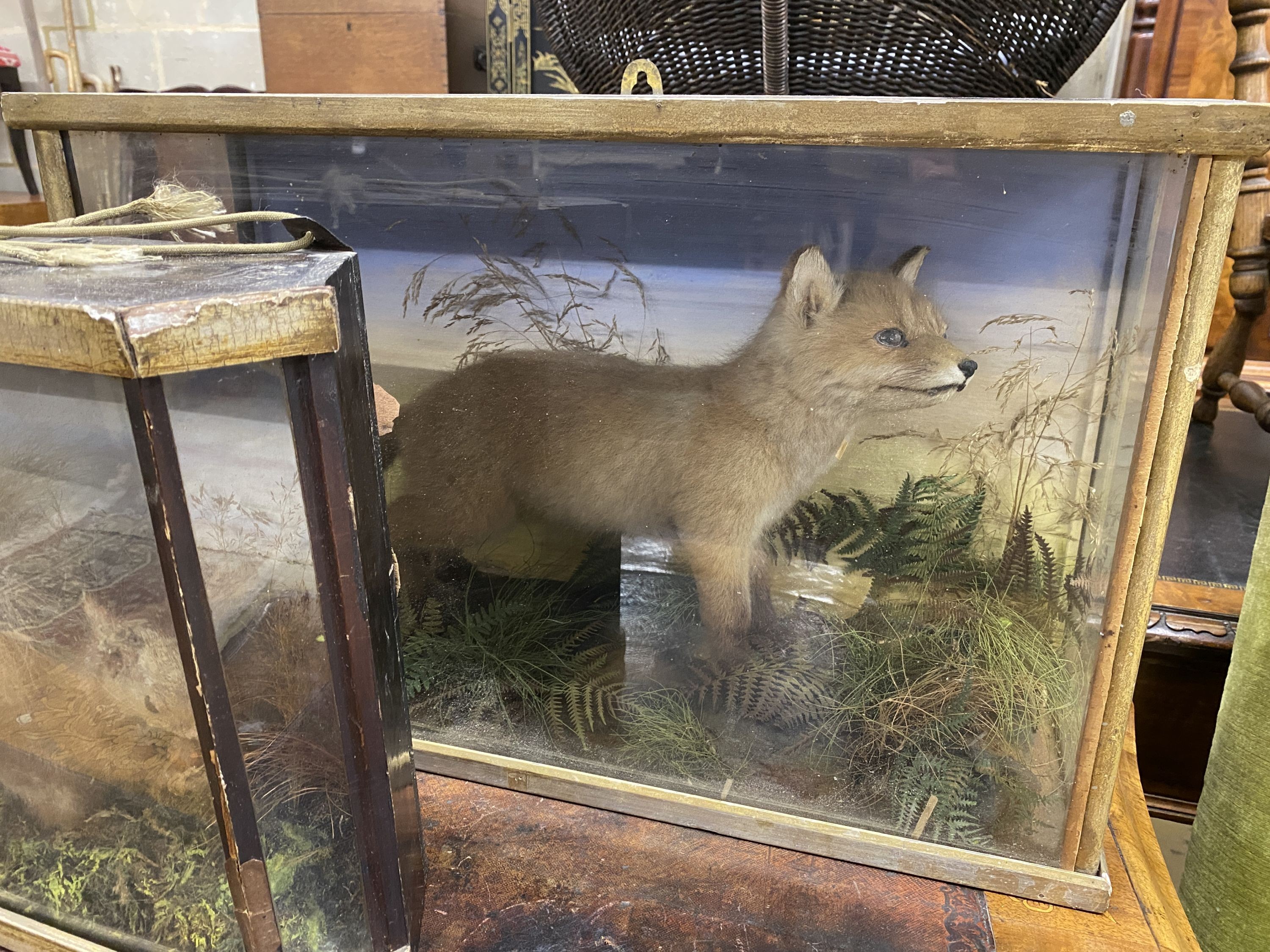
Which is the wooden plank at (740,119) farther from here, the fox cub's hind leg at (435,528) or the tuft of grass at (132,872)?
the tuft of grass at (132,872)

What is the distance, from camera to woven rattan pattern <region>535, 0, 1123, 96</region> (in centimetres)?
75

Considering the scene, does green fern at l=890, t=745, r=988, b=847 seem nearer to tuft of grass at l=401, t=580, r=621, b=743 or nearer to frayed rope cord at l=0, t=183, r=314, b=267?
tuft of grass at l=401, t=580, r=621, b=743

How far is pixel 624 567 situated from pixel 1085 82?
1.32 metres

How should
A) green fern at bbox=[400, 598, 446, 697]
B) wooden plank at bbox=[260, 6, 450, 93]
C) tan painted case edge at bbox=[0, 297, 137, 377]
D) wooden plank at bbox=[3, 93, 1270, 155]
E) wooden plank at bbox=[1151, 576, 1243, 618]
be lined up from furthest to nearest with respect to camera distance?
wooden plank at bbox=[260, 6, 450, 93], wooden plank at bbox=[1151, 576, 1243, 618], green fern at bbox=[400, 598, 446, 697], wooden plank at bbox=[3, 93, 1270, 155], tan painted case edge at bbox=[0, 297, 137, 377]

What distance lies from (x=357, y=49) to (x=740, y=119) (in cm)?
104

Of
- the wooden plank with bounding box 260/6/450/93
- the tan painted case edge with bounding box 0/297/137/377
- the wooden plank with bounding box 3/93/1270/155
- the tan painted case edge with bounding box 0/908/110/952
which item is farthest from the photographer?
the wooden plank with bounding box 260/6/450/93

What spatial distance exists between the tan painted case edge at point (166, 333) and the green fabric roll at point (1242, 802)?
826mm

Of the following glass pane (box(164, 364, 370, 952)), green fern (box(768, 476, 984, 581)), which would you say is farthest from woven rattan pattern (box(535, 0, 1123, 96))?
glass pane (box(164, 364, 370, 952))

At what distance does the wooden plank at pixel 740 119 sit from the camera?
1.68ft

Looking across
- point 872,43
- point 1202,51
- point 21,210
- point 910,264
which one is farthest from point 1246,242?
point 21,210

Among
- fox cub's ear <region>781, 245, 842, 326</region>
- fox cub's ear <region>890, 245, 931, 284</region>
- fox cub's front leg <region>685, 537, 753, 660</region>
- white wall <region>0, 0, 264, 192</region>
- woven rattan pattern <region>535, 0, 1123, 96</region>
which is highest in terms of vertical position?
white wall <region>0, 0, 264, 192</region>

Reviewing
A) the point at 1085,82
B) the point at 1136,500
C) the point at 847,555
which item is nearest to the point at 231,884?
the point at 847,555

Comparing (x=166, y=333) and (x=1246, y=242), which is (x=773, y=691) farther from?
(x=1246, y=242)

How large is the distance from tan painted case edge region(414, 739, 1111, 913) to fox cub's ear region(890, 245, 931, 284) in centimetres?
48
